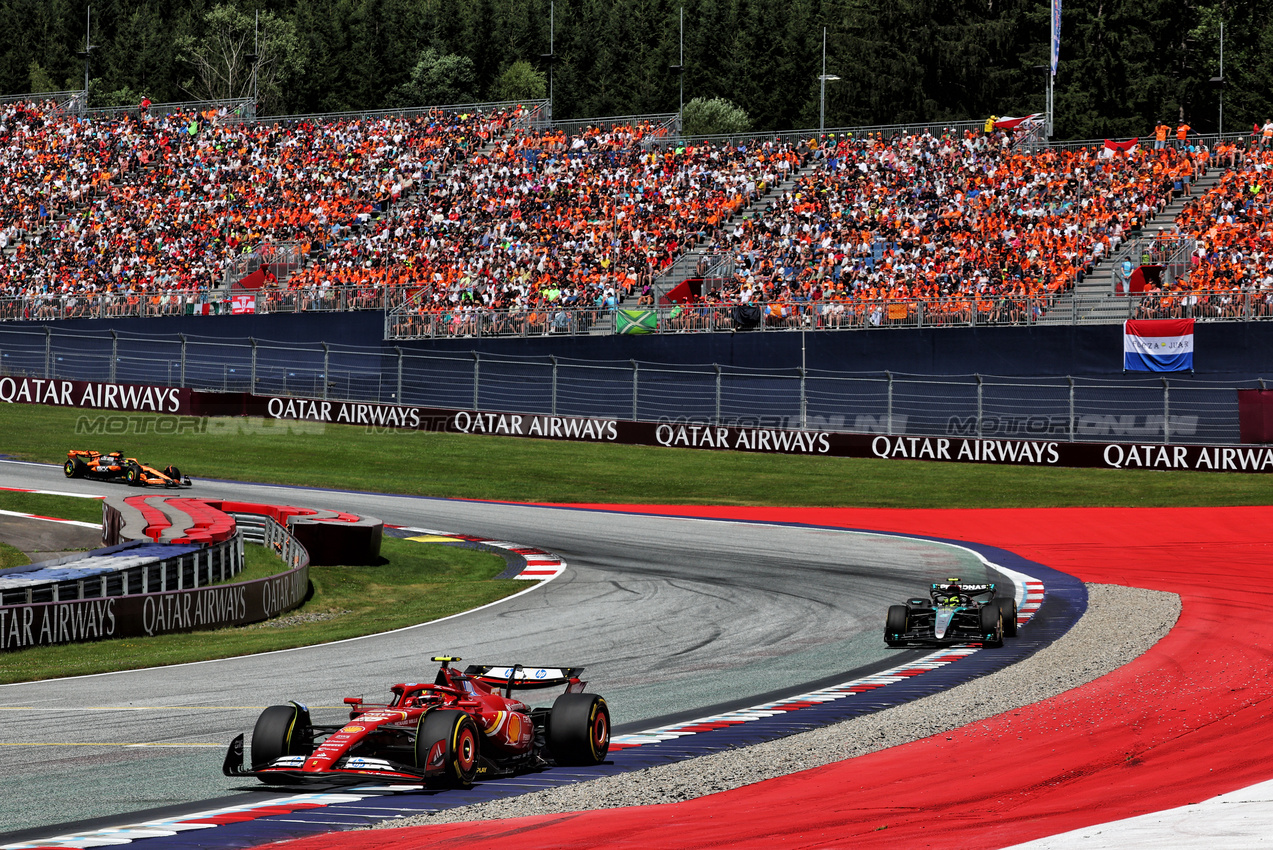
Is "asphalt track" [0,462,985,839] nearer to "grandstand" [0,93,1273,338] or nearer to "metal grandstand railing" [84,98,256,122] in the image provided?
"grandstand" [0,93,1273,338]

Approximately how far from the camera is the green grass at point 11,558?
18319 millimetres

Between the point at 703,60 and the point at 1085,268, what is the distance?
6091cm

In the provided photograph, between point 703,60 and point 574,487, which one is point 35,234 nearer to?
point 574,487

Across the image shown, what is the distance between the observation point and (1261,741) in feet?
28.4

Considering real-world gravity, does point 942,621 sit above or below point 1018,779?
below

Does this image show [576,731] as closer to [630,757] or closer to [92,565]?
[630,757]

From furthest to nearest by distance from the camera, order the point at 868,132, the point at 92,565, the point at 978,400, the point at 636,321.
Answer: the point at 868,132, the point at 636,321, the point at 978,400, the point at 92,565

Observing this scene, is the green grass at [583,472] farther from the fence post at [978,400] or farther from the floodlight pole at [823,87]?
the floodlight pole at [823,87]

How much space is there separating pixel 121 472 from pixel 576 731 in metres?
20.0

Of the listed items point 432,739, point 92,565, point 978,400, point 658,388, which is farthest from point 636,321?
point 432,739

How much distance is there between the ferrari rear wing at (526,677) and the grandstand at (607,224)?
2703cm

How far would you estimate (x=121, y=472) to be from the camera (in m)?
25.9

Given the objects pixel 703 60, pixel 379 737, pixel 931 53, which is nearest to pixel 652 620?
pixel 379 737

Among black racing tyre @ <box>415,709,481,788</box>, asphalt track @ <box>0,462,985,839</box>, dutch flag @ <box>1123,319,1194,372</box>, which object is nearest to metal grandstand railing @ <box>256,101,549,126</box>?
dutch flag @ <box>1123,319,1194,372</box>
